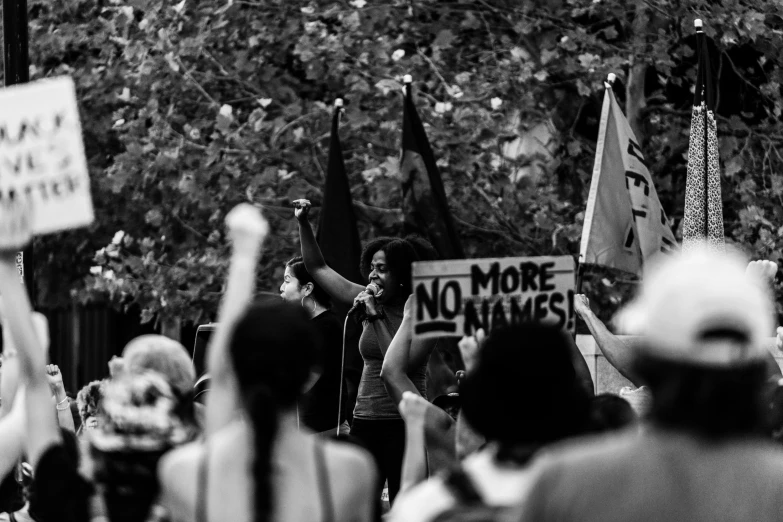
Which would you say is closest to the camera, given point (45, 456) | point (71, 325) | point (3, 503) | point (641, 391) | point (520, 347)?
point (520, 347)

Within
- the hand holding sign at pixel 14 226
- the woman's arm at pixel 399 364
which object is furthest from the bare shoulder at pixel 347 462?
the woman's arm at pixel 399 364

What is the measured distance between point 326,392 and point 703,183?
2.94 m

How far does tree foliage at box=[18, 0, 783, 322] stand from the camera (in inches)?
450

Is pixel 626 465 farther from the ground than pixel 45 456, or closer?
farther from the ground

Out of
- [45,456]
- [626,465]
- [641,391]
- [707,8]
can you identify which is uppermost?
[707,8]

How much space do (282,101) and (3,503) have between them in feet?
25.4

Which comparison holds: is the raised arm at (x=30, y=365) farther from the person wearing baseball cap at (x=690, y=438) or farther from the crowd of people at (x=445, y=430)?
the person wearing baseball cap at (x=690, y=438)

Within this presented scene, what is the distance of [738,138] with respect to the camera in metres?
11.9

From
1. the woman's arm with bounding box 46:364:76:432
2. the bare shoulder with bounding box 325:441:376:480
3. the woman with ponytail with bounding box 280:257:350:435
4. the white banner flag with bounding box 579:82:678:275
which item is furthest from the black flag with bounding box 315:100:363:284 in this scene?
the bare shoulder with bounding box 325:441:376:480

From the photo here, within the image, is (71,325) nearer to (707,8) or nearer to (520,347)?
(707,8)

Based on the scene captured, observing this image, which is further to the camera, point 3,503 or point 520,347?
point 3,503

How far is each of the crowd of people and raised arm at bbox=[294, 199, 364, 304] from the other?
217 centimetres

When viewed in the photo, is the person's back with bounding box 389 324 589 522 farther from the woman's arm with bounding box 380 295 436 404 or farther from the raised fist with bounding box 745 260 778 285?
the raised fist with bounding box 745 260 778 285

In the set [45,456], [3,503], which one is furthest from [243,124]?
[45,456]
